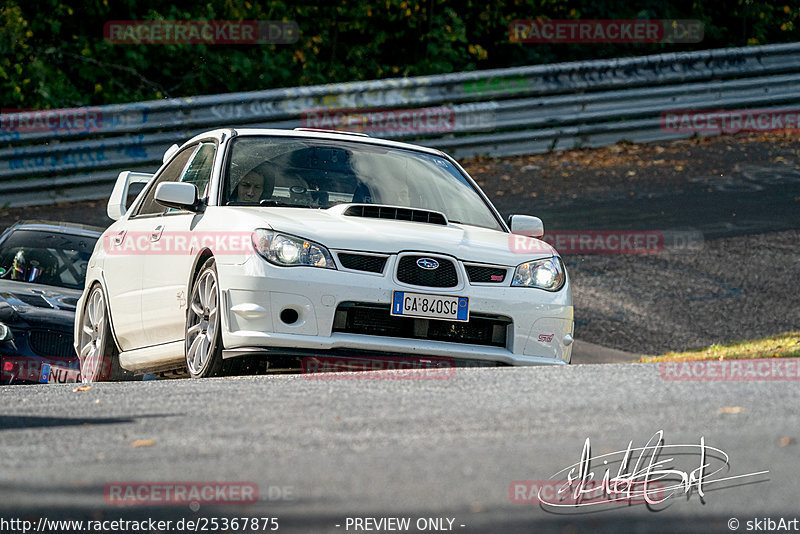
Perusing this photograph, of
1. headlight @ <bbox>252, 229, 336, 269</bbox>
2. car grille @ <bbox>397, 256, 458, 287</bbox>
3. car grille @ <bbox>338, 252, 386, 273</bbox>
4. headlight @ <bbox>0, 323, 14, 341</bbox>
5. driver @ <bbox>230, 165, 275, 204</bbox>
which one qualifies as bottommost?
headlight @ <bbox>0, 323, 14, 341</bbox>

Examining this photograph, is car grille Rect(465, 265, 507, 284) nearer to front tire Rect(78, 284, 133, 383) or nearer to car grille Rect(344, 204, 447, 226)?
car grille Rect(344, 204, 447, 226)

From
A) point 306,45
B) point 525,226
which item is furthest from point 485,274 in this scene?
point 306,45

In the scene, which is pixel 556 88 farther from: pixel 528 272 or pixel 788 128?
pixel 528 272

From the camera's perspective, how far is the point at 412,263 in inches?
276

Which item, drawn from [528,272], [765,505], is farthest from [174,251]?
[765,505]

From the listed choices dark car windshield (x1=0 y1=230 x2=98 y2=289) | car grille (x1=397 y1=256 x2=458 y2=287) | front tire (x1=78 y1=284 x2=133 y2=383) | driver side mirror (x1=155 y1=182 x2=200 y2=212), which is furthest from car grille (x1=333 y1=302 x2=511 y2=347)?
dark car windshield (x1=0 y1=230 x2=98 y2=289)

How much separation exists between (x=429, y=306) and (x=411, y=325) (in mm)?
160

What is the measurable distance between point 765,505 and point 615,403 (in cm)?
173

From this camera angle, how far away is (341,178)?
7922mm

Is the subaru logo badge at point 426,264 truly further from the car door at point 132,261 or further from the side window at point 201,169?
the car door at point 132,261

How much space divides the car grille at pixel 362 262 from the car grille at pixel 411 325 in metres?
0.20

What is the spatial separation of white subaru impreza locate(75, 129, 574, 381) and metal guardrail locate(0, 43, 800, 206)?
704cm

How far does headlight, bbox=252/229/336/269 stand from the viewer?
688cm

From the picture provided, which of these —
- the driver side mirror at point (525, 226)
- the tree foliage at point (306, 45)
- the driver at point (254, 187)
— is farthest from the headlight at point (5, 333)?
the tree foliage at point (306, 45)
